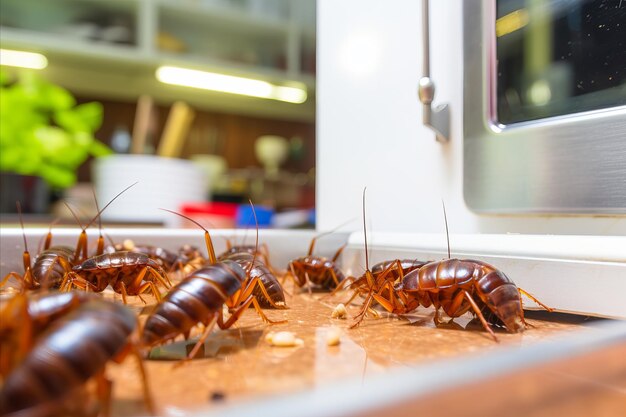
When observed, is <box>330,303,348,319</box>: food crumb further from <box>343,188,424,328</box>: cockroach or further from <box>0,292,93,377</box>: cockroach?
<box>0,292,93,377</box>: cockroach

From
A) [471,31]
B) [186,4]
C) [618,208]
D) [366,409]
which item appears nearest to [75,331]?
[366,409]

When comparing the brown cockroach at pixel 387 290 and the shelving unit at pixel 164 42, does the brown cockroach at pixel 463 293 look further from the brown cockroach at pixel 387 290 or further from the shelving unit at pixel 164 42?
the shelving unit at pixel 164 42

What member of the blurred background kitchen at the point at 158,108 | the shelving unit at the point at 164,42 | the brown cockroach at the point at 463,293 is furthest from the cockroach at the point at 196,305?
the shelving unit at the point at 164,42

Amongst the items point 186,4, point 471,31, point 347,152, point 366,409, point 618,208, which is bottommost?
point 366,409

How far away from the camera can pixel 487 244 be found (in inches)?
50.6

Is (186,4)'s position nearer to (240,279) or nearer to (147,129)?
(147,129)

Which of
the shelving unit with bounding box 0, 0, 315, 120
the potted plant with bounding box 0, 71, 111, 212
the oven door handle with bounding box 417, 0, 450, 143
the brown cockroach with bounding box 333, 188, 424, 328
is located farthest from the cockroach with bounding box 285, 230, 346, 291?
the shelving unit with bounding box 0, 0, 315, 120

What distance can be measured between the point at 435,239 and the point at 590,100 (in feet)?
1.75

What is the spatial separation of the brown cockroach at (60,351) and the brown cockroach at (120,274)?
0.61 meters

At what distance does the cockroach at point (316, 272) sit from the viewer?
1.77m

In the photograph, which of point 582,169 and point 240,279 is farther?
point 582,169

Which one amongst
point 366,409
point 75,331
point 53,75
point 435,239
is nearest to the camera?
point 366,409

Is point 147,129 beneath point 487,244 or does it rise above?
above

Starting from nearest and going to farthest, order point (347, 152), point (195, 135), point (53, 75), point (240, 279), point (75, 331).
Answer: point (75, 331), point (240, 279), point (347, 152), point (53, 75), point (195, 135)
